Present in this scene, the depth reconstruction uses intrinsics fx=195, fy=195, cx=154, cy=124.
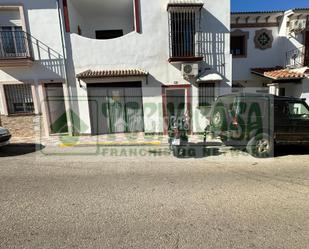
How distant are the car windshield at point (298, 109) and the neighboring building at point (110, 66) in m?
3.33

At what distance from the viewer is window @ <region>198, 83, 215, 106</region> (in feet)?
31.4

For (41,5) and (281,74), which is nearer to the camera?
(41,5)

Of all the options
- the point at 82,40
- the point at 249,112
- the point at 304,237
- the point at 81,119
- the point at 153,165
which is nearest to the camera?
the point at 304,237

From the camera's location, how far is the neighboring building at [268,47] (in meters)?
11.2

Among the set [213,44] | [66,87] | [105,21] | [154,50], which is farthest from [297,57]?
[66,87]

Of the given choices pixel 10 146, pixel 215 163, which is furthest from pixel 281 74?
pixel 10 146

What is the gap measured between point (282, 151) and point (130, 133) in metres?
6.61

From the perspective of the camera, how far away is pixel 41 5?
28.3ft

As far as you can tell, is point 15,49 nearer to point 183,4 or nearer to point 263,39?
point 183,4

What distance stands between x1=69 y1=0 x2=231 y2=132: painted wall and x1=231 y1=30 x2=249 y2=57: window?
119 inches

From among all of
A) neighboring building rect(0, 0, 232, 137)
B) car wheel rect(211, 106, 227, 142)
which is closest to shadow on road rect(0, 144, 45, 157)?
neighboring building rect(0, 0, 232, 137)

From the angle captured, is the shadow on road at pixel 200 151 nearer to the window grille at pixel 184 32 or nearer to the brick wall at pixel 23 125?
the window grille at pixel 184 32

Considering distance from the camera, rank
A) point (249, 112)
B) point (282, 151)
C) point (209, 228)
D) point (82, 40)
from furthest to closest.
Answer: point (82, 40) < point (282, 151) < point (249, 112) < point (209, 228)

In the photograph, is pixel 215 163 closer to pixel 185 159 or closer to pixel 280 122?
pixel 185 159
